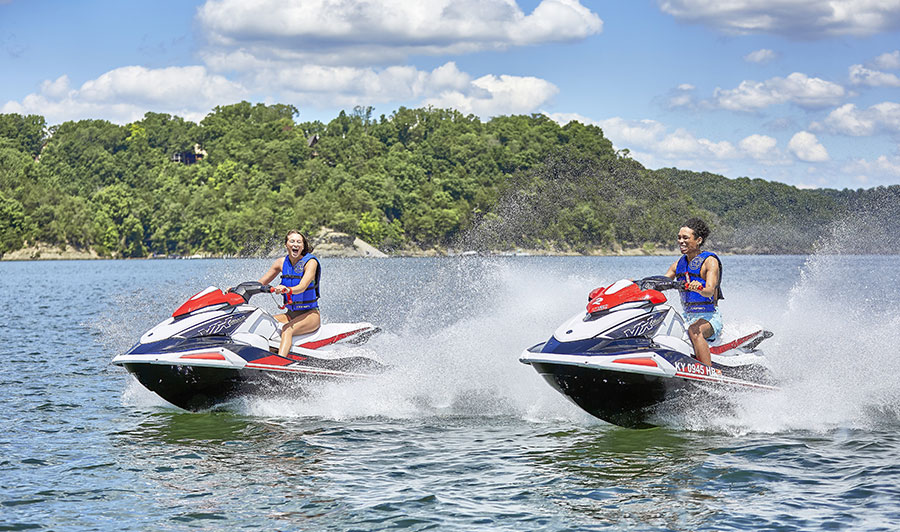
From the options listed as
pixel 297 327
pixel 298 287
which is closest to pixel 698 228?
pixel 298 287

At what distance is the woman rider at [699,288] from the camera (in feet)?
30.9

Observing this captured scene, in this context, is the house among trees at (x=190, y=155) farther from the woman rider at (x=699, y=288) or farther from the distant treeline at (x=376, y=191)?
the woman rider at (x=699, y=288)

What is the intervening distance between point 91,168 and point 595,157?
78721 millimetres

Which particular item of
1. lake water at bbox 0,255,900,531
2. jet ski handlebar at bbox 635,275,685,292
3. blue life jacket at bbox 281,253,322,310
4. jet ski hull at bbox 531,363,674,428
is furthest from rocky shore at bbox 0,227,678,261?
jet ski handlebar at bbox 635,275,685,292

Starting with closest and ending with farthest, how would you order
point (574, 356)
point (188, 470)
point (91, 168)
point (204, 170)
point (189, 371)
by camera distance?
point (188, 470) → point (574, 356) → point (189, 371) → point (204, 170) → point (91, 168)

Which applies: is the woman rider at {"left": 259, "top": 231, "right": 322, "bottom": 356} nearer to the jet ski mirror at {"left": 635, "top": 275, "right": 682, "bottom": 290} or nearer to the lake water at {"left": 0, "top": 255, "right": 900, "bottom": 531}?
the lake water at {"left": 0, "top": 255, "right": 900, "bottom": 531}

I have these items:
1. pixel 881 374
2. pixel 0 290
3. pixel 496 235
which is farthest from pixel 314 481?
pixel 496 235

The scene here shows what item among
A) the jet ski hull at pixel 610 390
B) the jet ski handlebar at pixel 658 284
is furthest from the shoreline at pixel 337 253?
the jet ski handlebar at pixel 658 284

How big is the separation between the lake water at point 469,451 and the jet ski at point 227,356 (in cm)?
28

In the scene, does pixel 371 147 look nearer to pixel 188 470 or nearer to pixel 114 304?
pixel 114 304

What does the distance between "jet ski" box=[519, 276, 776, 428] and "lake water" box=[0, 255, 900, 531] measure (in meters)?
0.37

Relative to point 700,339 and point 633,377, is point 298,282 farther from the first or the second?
point 700,339

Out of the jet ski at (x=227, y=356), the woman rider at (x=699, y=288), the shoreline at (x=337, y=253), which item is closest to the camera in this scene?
the woman rider at (x=699, y=288)

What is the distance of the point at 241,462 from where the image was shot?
344 inches
